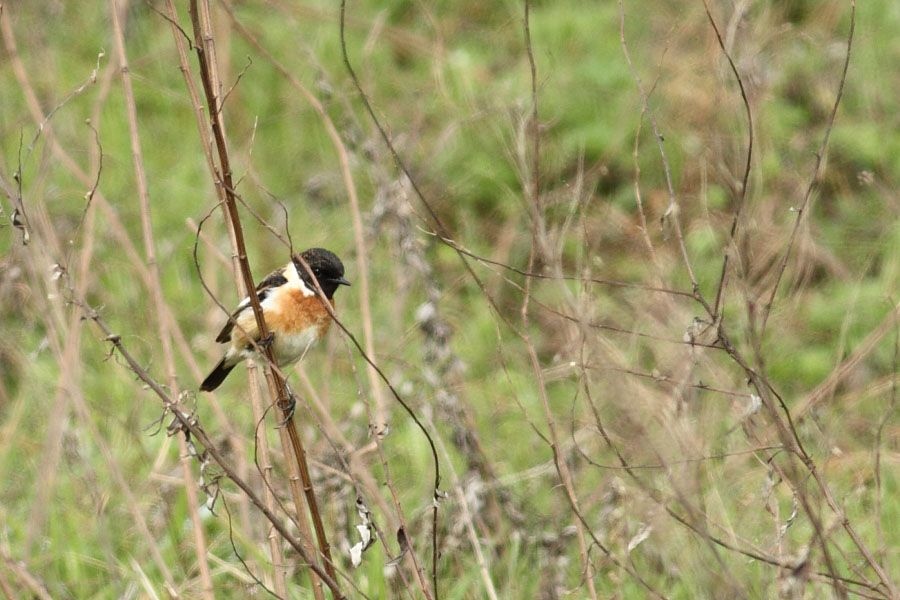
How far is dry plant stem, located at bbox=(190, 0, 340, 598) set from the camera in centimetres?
254

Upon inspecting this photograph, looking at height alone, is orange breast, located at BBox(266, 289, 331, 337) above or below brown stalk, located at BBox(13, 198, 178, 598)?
below

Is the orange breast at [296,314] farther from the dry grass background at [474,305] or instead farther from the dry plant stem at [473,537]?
the dry plant stem at [473,537]

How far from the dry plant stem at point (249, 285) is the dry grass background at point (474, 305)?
0.13ft

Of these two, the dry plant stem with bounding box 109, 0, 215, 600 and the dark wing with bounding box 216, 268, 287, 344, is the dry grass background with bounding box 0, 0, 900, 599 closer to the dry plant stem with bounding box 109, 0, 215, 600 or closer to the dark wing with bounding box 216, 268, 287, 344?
the dry plant stem with bounding box 109, 0, 215, 600

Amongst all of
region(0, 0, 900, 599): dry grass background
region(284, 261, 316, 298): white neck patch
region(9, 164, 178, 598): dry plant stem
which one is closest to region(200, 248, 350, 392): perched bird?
region(284, 261, 316, 298): white neck patch

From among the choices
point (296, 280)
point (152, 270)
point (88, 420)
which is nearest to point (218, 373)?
point (296, 280)

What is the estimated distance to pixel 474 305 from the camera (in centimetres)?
708

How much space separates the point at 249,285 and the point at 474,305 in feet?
14.5

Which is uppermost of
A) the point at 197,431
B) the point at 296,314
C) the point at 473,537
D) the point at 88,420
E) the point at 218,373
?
the point at 197,431

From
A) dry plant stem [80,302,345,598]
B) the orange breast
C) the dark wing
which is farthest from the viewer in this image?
the dark wing

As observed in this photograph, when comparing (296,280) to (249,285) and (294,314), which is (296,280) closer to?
(294,314)

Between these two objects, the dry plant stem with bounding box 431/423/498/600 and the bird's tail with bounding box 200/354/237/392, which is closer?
the dry plant stem with bounding box 431/423/498/600

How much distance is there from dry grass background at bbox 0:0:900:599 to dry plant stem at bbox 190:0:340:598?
4cm

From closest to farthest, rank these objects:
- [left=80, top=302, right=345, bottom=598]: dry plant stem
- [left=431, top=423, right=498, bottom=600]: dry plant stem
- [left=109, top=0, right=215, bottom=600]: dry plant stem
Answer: [left=80, top=302, right=345, bottom=598]: dry plant stem, [left=109, top=0, right=215, bottom=600]: dry plant stem, [left=431, top=423, right=498, bottom=600]: dry plant stem
